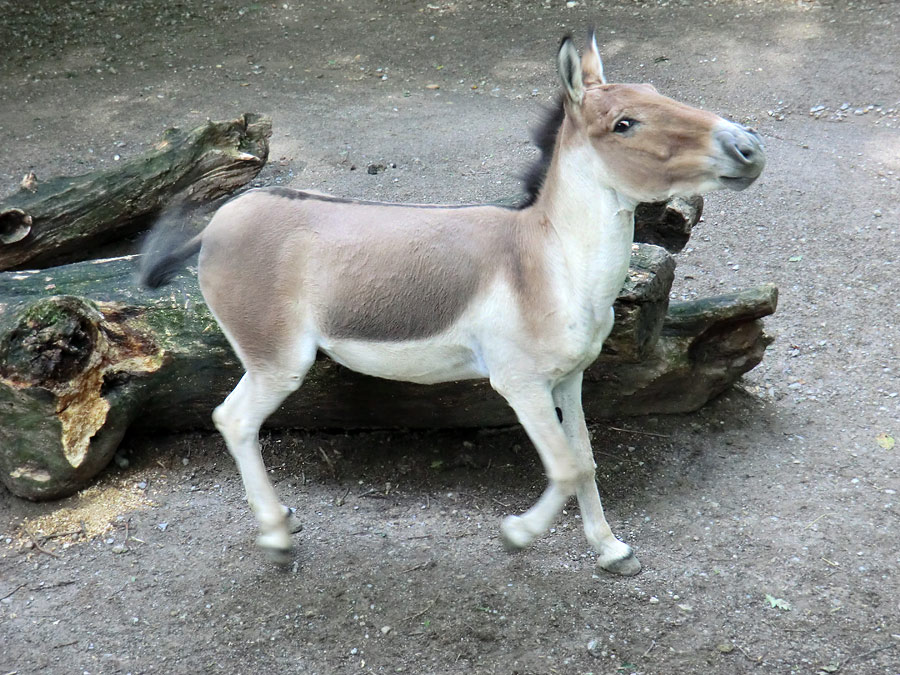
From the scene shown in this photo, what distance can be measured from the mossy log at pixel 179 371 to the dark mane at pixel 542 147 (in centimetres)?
75

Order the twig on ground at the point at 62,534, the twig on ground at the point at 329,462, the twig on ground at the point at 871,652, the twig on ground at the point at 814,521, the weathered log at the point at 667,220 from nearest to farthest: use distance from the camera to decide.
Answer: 1. the twig on ground at the point at 871,652
2. the twig on ground at the point at 814,521
3. the twig on ground at the point at 62,534
4. the twig on ground at the point at 329,462
5. the weathered log at the point at 667,220

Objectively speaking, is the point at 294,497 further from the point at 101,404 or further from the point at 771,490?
the point at 771,490

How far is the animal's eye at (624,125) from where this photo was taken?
9.08 ft

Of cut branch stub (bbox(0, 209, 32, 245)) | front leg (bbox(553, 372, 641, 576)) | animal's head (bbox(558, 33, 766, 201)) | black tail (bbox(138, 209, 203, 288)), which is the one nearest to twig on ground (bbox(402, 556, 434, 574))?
front leg (bbox(553, 372, 641, 576))

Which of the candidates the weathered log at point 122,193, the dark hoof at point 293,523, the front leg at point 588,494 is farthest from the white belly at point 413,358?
the weathered log at point 122,193

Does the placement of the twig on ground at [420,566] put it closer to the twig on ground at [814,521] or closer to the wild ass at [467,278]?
the wild ass at [467,278]

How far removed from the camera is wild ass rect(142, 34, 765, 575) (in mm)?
2947

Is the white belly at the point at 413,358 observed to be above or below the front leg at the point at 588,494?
above

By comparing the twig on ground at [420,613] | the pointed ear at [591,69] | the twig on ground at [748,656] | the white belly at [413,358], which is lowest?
the twig on ground at [748,656]

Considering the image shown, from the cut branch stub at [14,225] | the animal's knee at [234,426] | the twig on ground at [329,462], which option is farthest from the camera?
the cut branch stub at [14,225]

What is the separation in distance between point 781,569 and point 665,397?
114 cm

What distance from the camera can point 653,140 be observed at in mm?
2742

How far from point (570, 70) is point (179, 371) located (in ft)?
7.58

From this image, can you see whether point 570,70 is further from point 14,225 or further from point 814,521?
point 14,225
